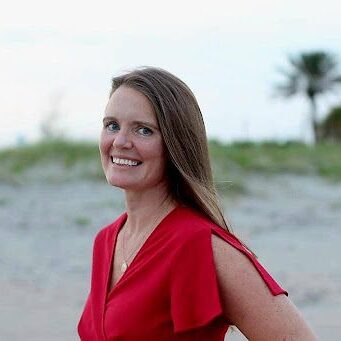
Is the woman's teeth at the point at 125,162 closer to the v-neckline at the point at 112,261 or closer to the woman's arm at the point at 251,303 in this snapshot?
the v-neckline at the point at 112,261

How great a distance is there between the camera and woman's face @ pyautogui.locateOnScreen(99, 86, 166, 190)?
6.69 ft

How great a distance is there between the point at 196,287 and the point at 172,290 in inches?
2.1

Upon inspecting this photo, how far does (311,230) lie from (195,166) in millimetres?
8500

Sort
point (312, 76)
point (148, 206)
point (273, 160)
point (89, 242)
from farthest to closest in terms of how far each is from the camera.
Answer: point (312, 76) < point (273, 160) < point (89, 242) < point (148, 206)

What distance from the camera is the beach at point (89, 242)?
261 inches

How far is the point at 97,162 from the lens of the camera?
42.8 ft

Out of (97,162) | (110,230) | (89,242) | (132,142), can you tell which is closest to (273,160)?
(97,162)

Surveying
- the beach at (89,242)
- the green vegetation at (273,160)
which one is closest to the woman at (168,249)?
the beach at (89,242)

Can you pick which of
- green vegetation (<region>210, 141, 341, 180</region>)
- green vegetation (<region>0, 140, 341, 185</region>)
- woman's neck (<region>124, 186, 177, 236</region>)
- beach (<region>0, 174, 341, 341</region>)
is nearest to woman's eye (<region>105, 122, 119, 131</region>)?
woman's neck (<region>124, 186, 177, 236</region>)

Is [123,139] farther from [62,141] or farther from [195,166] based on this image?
[62,141]

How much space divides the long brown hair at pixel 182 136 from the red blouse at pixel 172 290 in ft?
0.21

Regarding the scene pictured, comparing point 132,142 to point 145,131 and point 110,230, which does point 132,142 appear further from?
point 110,230

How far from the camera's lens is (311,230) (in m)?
10.4

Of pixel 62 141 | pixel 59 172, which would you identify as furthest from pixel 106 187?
pixel 62 141
